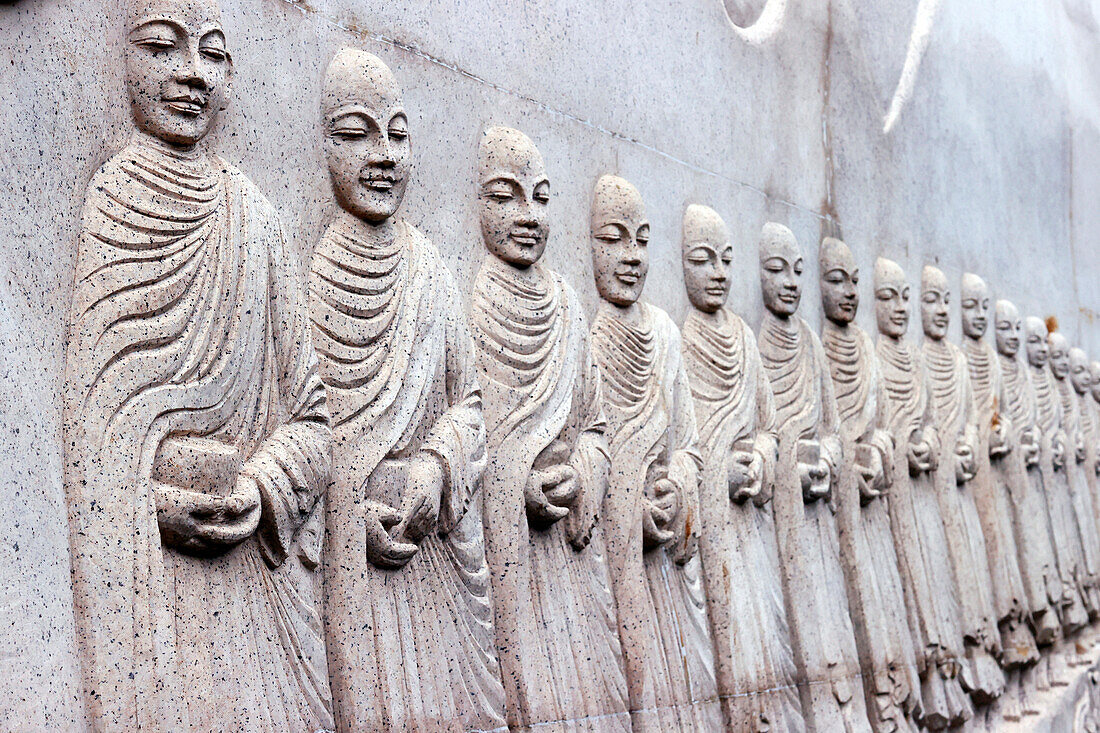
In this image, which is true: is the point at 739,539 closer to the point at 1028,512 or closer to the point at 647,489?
the point at 647,489

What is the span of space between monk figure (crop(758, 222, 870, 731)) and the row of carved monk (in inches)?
0.8

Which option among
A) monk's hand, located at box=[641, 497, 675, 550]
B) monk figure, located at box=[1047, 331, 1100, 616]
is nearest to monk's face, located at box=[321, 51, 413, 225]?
monk's hand, located at box=[641, 497, 675, 550]

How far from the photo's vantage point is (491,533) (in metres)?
5.40

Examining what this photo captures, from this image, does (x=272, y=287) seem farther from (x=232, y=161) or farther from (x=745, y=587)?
(x=745, y=587)

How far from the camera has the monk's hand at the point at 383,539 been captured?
15.6ft

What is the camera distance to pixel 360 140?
507cm

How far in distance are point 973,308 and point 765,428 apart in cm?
394

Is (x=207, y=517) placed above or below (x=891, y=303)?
below

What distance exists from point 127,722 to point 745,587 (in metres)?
3.79

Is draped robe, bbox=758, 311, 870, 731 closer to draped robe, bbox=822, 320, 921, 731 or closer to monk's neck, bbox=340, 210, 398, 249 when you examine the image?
draped robe, bbox=822, 320, 921, 731

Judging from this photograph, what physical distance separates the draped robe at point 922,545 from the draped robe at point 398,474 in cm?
432

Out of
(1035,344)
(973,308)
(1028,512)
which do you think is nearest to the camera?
(973,308)

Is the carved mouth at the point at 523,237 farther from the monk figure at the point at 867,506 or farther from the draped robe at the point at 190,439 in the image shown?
the monk figure at the point at 867,506

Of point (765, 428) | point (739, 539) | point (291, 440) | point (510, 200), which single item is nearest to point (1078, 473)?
point (765, 428)
